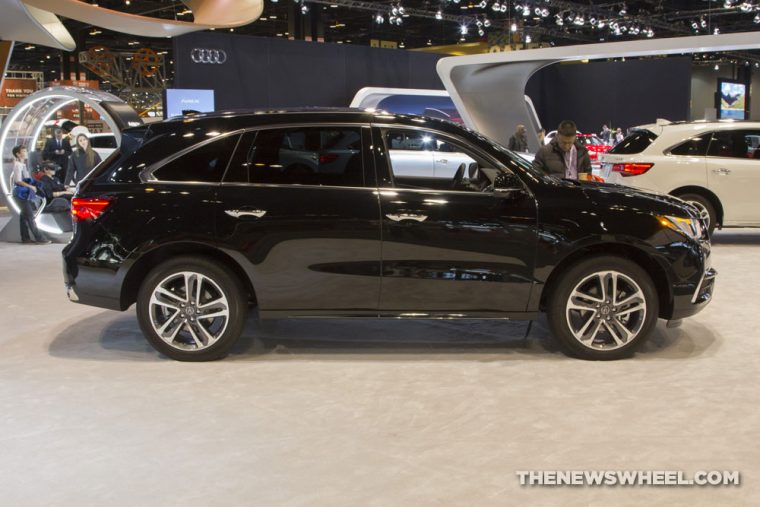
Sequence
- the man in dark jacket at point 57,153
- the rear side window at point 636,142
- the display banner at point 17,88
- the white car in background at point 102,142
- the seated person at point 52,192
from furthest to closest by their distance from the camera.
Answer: the display banner at point 17,88 < the white car in background at point 102,142 < the man in dark jacket at point 57,153 < the seated person at point 52,192 < the rear side window at point 636,142

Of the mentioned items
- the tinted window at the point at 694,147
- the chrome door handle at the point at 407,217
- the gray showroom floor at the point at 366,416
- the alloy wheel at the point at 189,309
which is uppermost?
the tinted window at the point at 694,147

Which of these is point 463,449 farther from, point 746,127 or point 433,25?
point 433,25

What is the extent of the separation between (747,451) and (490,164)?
2.35 metres

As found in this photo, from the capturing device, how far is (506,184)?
199 inches

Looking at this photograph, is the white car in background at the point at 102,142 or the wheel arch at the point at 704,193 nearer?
the wheel arch at the point at 704,193

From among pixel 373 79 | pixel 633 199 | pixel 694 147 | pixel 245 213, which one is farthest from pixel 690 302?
pixel 373 79

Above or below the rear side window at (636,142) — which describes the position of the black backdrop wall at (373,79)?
above

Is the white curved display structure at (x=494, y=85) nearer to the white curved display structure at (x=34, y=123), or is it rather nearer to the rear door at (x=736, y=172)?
the rear door at (x=736, y=172)

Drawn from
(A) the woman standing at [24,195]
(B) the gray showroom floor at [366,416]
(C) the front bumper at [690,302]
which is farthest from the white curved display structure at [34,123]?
(C) the front bumper at [690,302]

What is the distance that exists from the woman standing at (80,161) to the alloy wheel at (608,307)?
9140 mm

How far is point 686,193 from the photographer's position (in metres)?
9.70

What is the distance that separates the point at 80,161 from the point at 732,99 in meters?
28.8

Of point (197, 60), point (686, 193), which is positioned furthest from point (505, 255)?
point (197, 60)

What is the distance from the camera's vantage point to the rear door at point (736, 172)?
31.4 feet
